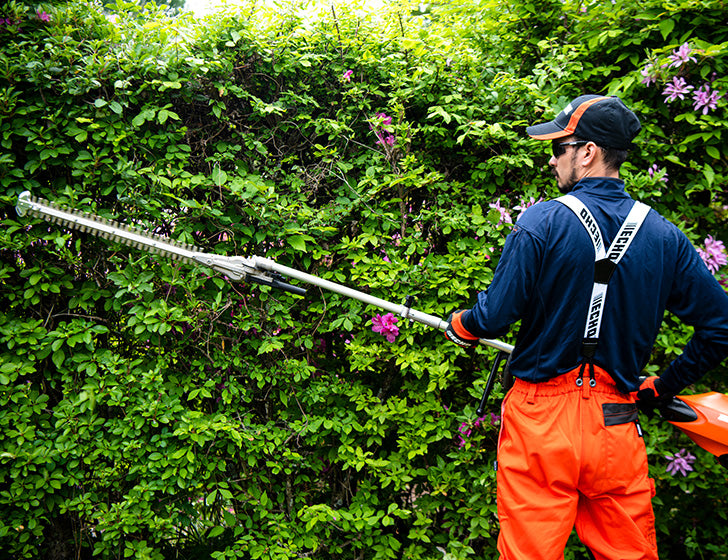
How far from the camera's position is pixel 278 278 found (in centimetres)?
263

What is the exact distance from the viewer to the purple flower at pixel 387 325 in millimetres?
2846

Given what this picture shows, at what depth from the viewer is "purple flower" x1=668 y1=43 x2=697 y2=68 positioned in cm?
264

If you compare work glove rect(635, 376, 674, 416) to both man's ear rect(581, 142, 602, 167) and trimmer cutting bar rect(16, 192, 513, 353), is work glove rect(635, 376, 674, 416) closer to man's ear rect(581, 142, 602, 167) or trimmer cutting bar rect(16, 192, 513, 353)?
trimmer cutting bar rect(16, 192, 513, 353)

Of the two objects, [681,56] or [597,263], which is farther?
[681,56]

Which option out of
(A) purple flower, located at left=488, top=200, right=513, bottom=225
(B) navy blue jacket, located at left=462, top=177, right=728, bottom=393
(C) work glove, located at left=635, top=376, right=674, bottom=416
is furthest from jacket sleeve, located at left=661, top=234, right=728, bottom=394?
(A) purple flower, located at left=488, top=200, right=513, bottom=225

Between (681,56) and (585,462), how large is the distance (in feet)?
7.57

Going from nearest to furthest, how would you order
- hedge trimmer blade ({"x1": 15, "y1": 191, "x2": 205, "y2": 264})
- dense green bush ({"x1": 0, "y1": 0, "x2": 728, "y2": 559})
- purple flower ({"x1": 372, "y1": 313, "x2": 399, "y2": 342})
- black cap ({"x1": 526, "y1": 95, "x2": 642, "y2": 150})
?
black cap ({"x1": 526, "y1": 95, "x2": 642, "y2": 150}) < hedge trimmer blade ({"x1": 15, "y1": 191, "x2": 205, "y2": 264}) < dense green bush ({"x1": 0, "y1": 0, "x2": 728, "y2": 559}) < purple flower ({"x1": 372, "y1": 313, "x2": 399, "y2": 342})

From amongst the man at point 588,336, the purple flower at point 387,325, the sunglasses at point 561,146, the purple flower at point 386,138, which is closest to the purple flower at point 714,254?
the man at point 588,336

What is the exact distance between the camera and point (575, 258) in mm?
1854

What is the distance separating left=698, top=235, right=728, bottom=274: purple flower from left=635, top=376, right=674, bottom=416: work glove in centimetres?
103

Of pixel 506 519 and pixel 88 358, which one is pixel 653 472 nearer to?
pixel 506 519

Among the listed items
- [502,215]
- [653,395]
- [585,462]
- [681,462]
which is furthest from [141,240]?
[681,462]

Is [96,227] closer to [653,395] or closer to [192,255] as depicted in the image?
[192,255]

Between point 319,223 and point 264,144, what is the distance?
66 cm
